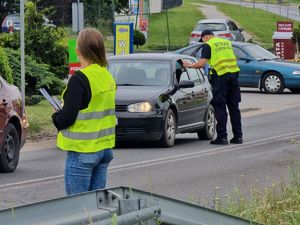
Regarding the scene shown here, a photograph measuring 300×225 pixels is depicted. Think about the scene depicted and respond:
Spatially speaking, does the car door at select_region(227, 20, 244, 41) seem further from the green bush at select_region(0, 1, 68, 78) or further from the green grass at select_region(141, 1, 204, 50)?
the green bush at select_region(0, 1, 68, 78)

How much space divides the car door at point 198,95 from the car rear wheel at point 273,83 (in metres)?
11.6

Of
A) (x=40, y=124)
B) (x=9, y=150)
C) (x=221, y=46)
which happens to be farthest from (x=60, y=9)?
(x=9, y=150)

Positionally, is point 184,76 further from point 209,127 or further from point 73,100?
point 73,100

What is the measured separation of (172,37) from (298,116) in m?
39.9

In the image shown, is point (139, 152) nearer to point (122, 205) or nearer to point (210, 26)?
point (122, 205)

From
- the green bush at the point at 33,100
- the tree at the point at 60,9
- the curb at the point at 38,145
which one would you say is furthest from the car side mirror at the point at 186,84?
the tree at the point at 60,9

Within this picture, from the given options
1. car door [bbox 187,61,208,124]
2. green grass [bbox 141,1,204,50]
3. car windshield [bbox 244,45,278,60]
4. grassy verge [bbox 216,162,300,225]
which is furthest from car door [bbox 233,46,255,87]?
green grass [bbox 141,1,204,50]

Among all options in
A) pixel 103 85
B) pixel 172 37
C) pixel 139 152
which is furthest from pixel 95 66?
pixel 172 37

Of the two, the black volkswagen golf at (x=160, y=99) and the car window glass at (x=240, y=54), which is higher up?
the black volkswagen golf at (x=160, y=99)

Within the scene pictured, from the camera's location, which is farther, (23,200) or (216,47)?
(216,47)

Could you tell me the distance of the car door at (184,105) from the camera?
55.3ft

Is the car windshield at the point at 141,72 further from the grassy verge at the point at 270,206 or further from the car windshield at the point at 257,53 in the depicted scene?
the car windshield at the point at 257,53

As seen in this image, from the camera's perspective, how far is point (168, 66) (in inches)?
674

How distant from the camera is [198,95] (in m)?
17.6
